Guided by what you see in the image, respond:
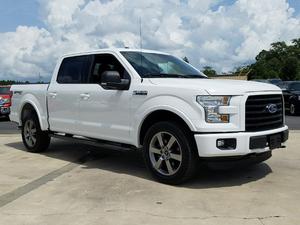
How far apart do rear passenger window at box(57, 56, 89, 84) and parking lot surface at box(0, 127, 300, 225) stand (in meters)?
Result: 1.43

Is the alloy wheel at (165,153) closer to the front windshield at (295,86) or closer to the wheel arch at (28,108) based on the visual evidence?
the wheel arch at (28,108)

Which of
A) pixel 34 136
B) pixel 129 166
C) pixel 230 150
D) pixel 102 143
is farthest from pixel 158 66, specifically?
pixel 34 136

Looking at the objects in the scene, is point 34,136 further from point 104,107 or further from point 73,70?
A: point 104,107

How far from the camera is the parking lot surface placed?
5020mm

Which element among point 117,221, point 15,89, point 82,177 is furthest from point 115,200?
point 15,89

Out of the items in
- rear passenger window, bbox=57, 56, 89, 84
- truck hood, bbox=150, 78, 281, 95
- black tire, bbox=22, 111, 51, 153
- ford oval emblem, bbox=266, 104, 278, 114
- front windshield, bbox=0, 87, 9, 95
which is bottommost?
black tire, bbox=22, 111, 51, 153

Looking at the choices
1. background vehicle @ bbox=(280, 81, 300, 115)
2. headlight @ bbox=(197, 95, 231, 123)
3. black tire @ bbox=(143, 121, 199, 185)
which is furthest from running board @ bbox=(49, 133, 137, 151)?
background vehicle @ bbox=(280, 81, 300, 115)

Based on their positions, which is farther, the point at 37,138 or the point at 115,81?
the point at 37,138

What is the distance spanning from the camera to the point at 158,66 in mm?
7395

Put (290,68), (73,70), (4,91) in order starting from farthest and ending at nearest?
(290,68) → (4,91) → (73,70)

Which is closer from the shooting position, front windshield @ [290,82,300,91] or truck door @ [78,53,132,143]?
truck door @ [78,53,132,143]

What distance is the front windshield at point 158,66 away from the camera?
23.4 ft

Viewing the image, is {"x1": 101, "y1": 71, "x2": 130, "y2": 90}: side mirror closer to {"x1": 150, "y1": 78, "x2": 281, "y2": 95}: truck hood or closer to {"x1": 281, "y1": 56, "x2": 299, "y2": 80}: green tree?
{"x1": 150, "y1": 78, "x2": 281, "y2": 95}: truck hood

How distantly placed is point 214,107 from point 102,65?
2.58m
